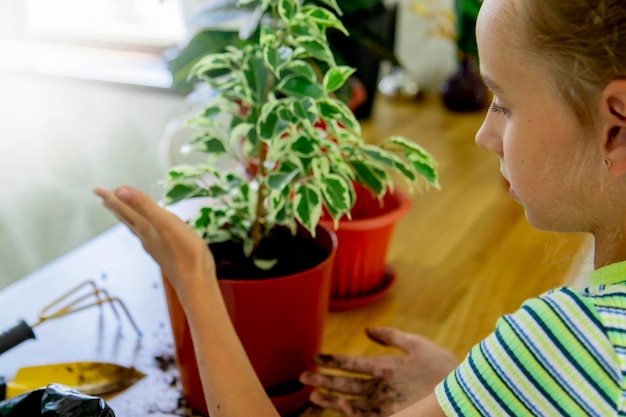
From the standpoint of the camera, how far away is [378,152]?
2.65 ft

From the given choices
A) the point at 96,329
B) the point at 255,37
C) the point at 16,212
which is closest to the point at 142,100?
the point at 16,212

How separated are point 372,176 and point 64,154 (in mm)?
1569

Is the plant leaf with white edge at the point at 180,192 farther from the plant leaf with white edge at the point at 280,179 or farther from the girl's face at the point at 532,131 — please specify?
the girl's face at the point at 532,131

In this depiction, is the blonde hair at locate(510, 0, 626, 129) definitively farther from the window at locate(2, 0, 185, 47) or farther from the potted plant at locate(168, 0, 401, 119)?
the window at locate(2, 0, 185, 47)

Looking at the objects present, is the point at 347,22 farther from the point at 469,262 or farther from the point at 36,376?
the point at 36,376

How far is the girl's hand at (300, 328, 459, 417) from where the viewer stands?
800mm

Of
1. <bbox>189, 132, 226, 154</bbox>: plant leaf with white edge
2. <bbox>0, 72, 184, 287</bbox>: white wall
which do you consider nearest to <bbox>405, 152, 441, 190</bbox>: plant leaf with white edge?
<bbox>189, 132, 226, 154</bbox>: plant leaf with white edge

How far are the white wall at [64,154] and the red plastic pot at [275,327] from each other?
1.13 metres

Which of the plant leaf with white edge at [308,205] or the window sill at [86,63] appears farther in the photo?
the window sill at [86,63]

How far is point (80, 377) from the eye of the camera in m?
0.81

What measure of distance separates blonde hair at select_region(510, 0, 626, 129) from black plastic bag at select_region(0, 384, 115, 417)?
1.57ft

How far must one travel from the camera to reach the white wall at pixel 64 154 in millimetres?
1896

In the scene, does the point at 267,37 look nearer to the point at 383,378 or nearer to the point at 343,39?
the point at 383,378

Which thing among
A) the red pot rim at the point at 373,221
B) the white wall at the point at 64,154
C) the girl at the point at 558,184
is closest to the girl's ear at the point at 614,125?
the girl at the point at 558,184
